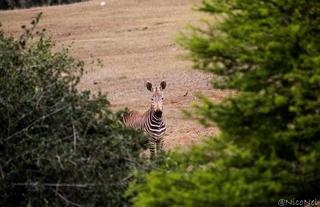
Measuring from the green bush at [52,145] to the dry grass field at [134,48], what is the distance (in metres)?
5.16

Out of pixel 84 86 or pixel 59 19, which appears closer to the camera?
pixel 84 86

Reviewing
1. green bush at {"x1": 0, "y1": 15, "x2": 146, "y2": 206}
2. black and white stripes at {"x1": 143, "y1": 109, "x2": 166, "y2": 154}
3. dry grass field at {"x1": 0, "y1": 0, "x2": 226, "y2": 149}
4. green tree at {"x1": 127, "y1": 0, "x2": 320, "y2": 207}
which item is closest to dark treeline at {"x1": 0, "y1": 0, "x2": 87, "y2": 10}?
dry grass field at {"x1": 0, "y1": 0, "x2": 226, "y2": 149}

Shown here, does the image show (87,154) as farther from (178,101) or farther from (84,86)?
(84,86)

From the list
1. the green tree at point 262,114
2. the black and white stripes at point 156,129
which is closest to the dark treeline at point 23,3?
the black and white stripes at point 156,129

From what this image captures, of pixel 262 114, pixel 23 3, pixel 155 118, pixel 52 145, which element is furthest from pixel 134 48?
pixel 262 114

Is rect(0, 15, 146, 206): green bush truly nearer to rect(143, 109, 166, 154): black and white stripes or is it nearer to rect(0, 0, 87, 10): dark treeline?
rect(143, 109, 166, 154): black and white stripes

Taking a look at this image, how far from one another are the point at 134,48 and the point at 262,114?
67.8ft

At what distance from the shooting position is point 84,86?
21078 mm

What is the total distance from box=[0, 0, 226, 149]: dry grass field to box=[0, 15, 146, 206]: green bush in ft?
16.9

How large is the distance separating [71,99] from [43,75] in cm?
49

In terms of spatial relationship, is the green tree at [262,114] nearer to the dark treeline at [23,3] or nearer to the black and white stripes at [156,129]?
the black and white stripes at [156,129]

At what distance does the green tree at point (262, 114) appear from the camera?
603 cm

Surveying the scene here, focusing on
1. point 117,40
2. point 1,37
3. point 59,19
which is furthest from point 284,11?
point 59,19

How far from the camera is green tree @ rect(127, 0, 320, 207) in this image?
603 cm
